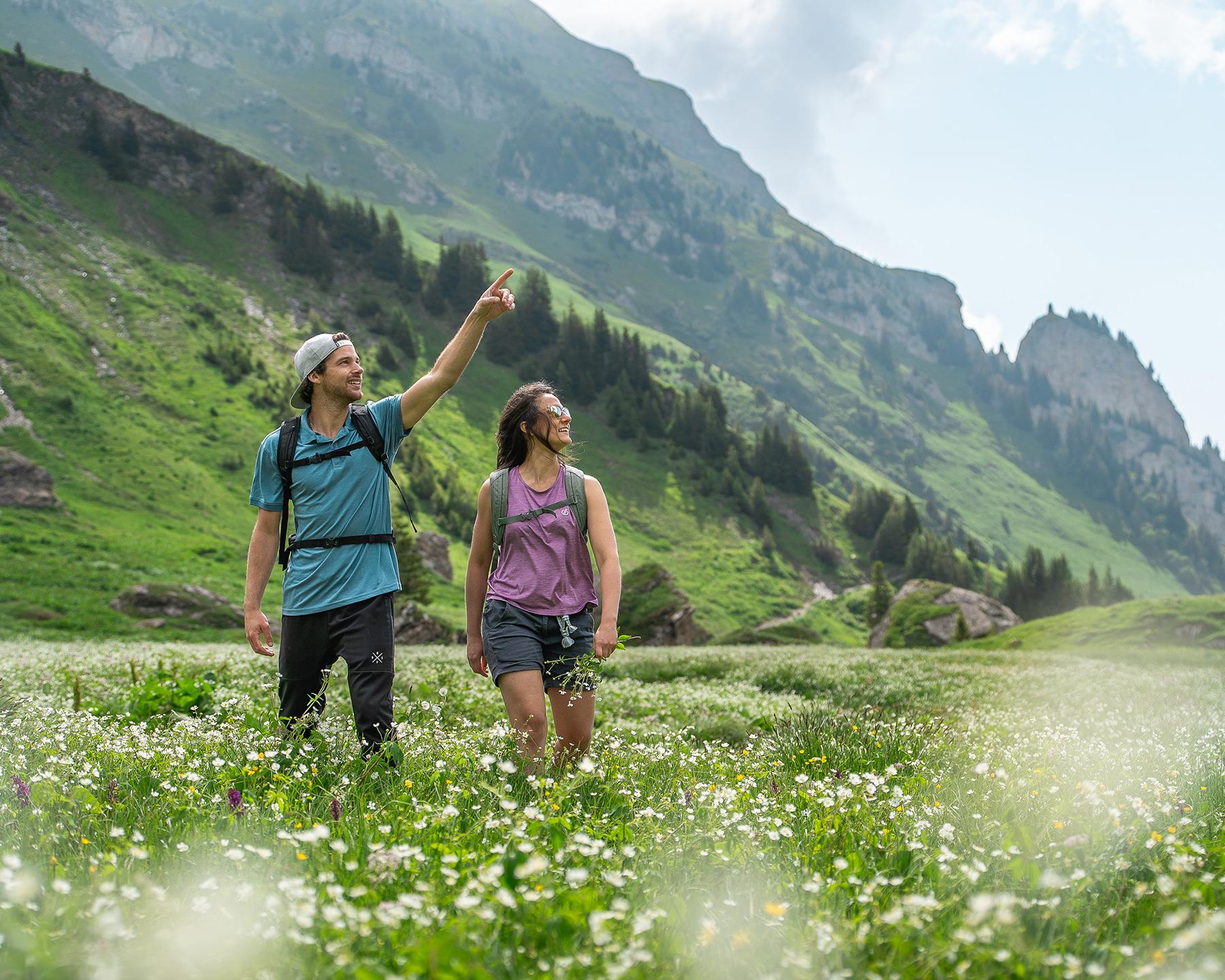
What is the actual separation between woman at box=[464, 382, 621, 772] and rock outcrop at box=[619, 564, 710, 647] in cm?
4442

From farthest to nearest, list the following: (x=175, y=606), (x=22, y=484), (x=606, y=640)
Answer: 1. (x=22, y=484)
2. (x=175, y=606)
3. (x=606, y=640)

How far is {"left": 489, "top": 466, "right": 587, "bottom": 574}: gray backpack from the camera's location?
21.3 ft

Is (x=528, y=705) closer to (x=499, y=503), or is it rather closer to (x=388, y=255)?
(x=499, y=503)

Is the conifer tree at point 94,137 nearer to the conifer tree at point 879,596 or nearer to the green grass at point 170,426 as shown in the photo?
the green grass at point 170,426

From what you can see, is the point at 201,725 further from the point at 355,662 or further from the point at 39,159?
the point at 39,159

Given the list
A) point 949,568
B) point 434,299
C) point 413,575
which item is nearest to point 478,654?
point 413,575

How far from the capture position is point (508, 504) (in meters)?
6.54

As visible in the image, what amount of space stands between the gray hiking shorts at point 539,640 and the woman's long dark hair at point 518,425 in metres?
1.24

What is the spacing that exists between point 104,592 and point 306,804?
48972mm

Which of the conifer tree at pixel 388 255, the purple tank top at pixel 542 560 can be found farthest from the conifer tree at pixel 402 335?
the purple tank top at pixel 542 560

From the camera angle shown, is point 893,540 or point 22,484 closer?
point 22,484

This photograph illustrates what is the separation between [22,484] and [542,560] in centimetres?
6742

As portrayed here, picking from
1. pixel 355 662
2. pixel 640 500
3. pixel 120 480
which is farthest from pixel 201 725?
pixel 640 500

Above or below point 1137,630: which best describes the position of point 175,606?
below
